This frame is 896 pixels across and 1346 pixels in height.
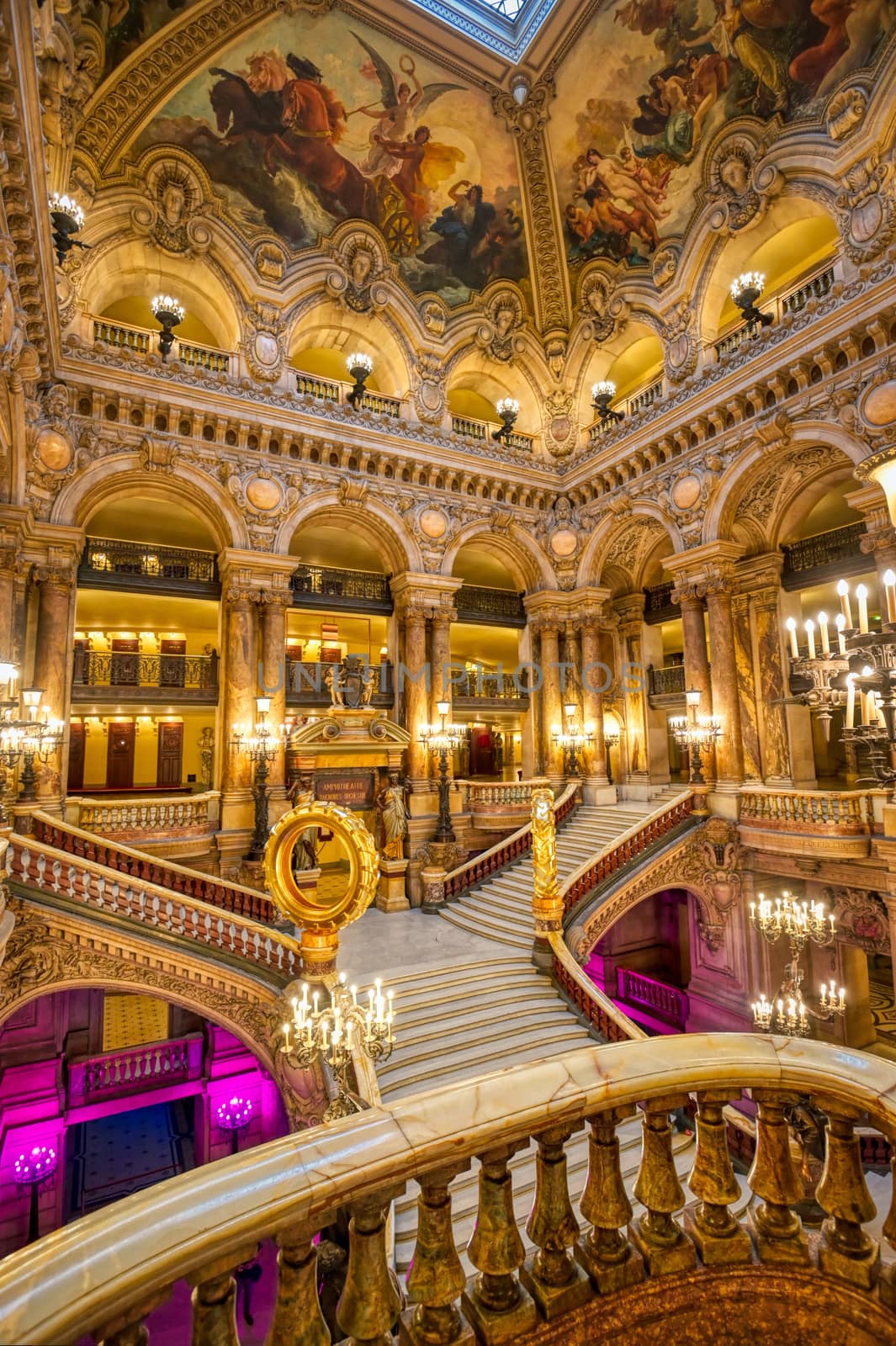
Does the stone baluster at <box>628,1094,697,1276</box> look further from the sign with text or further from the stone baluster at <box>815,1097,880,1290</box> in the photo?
the sign with text

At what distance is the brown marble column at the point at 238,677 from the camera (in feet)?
44.6

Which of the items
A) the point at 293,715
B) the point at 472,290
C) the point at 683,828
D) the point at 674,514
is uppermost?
the point at 472,290

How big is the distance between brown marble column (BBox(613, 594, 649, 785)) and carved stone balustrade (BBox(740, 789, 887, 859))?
556cm

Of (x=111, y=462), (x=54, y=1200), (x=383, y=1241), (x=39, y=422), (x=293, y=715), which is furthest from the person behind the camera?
(x=293, y=715)

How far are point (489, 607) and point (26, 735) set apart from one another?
12.3 m

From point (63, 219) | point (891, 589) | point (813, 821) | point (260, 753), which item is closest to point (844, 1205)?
point (891, 589)

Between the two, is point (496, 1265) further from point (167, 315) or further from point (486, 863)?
point (167, 315)

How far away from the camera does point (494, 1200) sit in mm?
1950

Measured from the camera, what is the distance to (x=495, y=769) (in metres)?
24.8

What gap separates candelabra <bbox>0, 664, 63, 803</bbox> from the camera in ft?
28.7

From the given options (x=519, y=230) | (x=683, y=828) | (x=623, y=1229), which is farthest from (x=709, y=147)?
(x=623, y=1229)

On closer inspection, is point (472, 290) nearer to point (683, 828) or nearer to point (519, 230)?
point (519, 230)

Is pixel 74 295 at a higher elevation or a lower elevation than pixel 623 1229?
higher

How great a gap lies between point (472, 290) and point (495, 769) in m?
16.4
